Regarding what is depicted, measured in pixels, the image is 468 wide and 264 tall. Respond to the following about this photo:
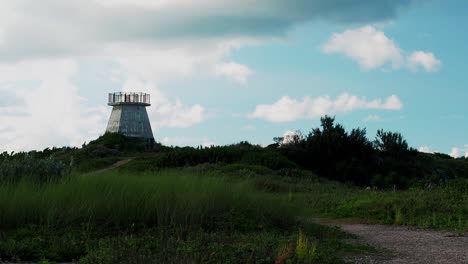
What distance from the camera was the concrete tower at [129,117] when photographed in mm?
44281

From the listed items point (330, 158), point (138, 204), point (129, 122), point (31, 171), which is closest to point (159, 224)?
point (138, 204)

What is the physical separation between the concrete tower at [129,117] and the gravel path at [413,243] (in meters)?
33.3

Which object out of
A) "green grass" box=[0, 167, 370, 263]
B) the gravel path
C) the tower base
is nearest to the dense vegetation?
"green grass" box=[0, 167, 370, 263]

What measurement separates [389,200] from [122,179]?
20.7 ft

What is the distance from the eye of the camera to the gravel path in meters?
7.70

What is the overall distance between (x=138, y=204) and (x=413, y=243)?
409cm

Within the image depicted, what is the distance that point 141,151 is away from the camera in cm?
3781

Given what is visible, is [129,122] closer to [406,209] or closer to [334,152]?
[334,152]

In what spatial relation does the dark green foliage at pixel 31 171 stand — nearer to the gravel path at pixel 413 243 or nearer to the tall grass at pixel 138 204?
the tall grass at pixel 138 204

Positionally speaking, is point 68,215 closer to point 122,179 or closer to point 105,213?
point 105,213

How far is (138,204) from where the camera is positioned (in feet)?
29.6

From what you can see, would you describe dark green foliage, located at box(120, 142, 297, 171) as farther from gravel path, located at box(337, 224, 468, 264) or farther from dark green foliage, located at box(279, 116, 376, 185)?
gravel path, located at box(337, 224, 468, 264)

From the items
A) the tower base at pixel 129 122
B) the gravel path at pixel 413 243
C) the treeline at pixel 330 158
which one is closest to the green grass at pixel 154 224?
the gravel path at pixel 413 243

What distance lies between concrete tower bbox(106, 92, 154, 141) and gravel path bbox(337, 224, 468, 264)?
109 ft
